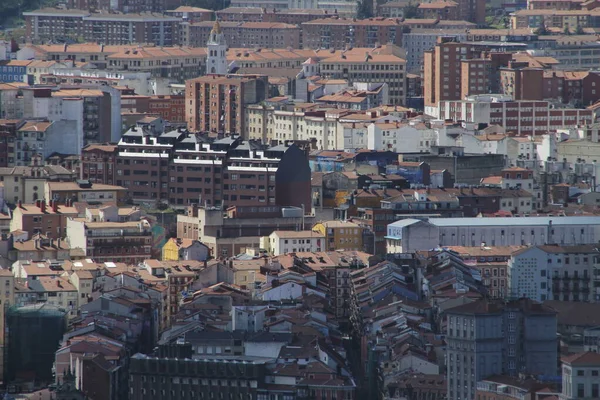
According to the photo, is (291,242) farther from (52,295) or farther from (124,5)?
(124,5)

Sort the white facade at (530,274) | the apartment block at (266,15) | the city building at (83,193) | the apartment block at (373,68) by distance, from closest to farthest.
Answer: the white facade at (530,274) < the city building at (83,193) < the apartment block at (373,68) < the apartment block at (266,15)

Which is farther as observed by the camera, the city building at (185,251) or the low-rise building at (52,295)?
the city building at (185,251)

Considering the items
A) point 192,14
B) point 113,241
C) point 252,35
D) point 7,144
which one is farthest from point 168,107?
point 192,14

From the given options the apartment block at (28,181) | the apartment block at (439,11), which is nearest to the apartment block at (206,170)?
the apartment block at (28,181)

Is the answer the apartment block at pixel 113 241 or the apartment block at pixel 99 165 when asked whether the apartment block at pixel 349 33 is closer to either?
the apartment block at pixel 99 165

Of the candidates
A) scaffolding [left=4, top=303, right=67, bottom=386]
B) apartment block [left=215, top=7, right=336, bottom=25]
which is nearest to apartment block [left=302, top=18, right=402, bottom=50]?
apartment block [left=215, top=7, right=336, bottom=25]

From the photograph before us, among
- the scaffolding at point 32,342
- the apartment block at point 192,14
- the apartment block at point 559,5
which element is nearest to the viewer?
the scaffolding at point 32,342

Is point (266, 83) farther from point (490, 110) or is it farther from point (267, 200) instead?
point (267, 200)
